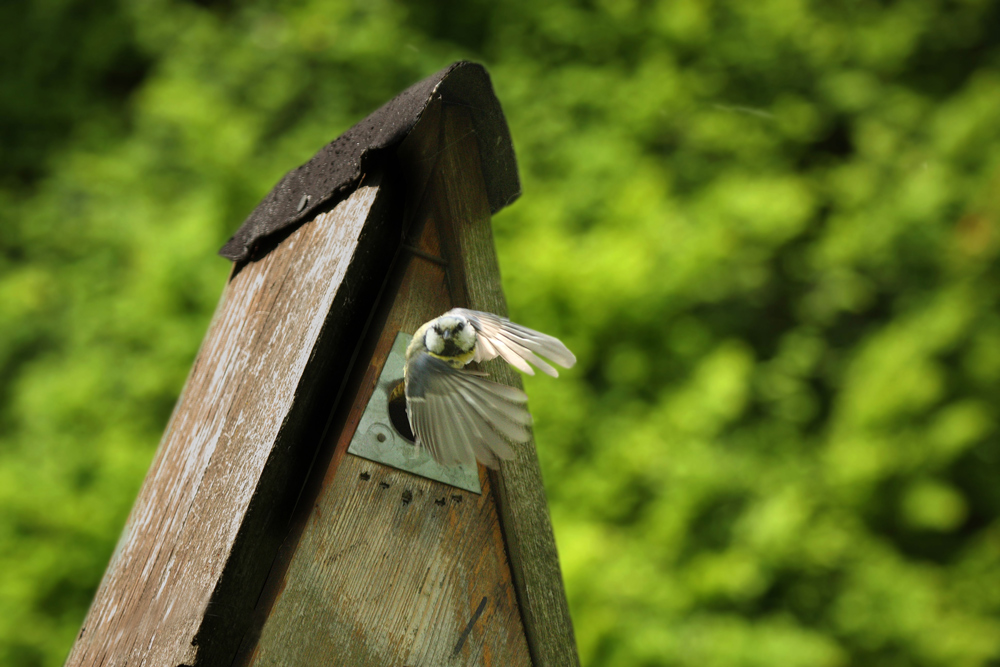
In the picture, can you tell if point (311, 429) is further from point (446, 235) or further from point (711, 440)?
point (711, 440)

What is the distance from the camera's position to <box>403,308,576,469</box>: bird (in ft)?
2.27

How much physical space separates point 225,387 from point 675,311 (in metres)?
1.95

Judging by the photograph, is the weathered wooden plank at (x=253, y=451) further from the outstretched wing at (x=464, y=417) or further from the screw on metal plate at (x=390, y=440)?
the outstretched wing at (x=464, y=417)

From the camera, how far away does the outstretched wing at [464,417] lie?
0.69 meters

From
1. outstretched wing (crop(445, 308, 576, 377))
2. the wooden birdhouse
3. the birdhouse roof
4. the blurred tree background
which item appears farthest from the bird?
the blurred tree background

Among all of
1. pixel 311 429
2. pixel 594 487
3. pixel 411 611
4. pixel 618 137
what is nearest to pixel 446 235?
pixel 311 429

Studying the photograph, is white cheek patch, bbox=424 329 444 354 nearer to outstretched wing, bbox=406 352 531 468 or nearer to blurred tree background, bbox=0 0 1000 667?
outstretched wing, bbox=406 352 531 468

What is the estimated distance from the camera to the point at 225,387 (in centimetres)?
97

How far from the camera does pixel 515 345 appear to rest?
0.72 m

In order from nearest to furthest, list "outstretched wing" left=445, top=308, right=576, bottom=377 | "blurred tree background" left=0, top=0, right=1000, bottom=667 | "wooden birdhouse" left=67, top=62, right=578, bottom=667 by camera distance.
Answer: "outstretched wing" left=445, top=308, right=576, bottom=377
"wooden birdhouse" left=67, top=62, right=578, bottom=667
"blurred tree background" left=0, top=0, right=1000, bottom=667

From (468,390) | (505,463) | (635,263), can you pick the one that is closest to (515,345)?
(468,390)

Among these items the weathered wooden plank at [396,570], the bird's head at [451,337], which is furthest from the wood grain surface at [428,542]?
the bird's head at [451,337]

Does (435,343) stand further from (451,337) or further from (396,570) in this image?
(396,570)

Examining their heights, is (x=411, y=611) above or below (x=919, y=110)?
below
